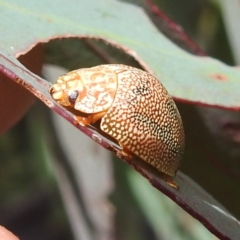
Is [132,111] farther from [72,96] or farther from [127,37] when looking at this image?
[127,37]

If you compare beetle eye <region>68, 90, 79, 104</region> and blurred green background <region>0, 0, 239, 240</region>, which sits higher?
beetle eye <region>68, 90, 79, 104</region>

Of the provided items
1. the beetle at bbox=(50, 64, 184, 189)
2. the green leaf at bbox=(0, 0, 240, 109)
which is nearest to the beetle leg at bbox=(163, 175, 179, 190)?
the beetle at bbox=(50, 64, 184, 189)

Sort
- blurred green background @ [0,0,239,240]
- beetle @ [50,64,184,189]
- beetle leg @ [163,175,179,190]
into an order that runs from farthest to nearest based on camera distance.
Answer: blurred green background @ [0,0,239,240], beetle @ [50,64,184,189], beetle leg @ [163,175,179,190]

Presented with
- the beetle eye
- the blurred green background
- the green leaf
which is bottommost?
the blurred green background

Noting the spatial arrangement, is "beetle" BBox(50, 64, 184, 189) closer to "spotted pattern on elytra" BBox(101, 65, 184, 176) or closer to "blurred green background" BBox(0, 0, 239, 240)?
"spotted pattern on elytra" BBox(101, 65, 184, 176)

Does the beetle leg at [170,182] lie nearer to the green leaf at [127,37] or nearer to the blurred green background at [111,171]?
the green leaf at [127,37]

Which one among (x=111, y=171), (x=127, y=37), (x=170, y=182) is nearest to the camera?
(x=170, y=182)

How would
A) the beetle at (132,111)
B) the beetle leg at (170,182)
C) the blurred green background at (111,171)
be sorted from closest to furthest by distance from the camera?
the beetle leg at (170,182), the beetle at (132,111), the blurred green background at (111,171)

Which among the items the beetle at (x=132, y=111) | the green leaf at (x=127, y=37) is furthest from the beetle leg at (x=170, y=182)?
the green leaf at (x=127, y=37)

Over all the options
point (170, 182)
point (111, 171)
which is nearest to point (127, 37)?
point (170, 182)
